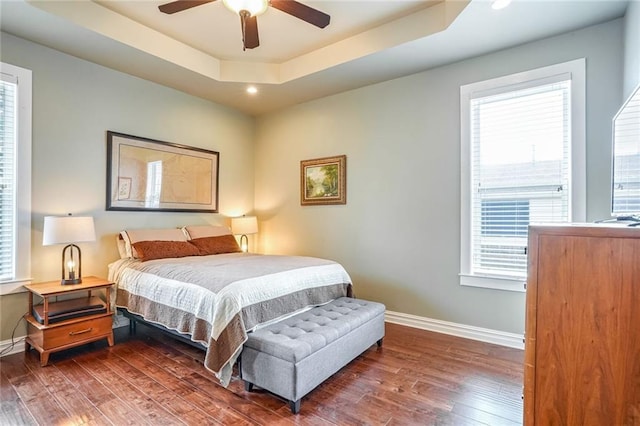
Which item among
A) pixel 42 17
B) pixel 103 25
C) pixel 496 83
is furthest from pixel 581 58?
pixel 42 17

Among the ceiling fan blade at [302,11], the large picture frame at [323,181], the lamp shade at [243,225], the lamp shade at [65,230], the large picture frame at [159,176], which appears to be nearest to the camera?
the ceiling fan blade at [302,11]

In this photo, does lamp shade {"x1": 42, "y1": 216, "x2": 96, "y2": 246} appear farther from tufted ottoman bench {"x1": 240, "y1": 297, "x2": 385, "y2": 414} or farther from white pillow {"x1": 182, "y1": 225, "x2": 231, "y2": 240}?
tufted ottoman bench {"x1": 240, "y1": 297, "x2": 385, "y2": 414}

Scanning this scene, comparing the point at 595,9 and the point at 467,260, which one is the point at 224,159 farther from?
the point at 595,9

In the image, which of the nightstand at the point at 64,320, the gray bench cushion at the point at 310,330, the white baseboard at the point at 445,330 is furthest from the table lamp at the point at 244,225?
the gray bench cushion at the point at 310,330

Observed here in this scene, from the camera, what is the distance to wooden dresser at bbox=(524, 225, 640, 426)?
117 cm

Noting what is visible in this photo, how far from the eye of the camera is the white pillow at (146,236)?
11.1 feet

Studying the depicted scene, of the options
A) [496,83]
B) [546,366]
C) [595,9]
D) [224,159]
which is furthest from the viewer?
[224,159]

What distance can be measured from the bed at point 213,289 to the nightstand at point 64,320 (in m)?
0.24

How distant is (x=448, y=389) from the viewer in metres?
2.23

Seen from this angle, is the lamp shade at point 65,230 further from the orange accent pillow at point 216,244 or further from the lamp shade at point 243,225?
the lamp shade at point 243,225

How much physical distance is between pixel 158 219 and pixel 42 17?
85.5 inches

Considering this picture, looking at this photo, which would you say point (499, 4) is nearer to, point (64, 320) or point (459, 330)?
point (459, 330)

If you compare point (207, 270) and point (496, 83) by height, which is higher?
point (496, 83)

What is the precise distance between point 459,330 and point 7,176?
14.8 feet
